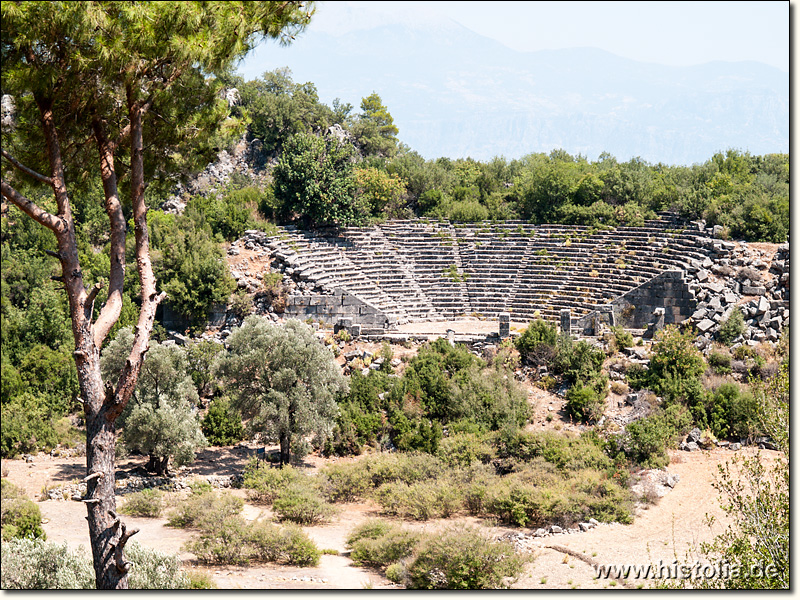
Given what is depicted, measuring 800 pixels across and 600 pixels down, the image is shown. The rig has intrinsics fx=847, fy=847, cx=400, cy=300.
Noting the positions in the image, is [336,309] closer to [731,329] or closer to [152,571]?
[731,329]

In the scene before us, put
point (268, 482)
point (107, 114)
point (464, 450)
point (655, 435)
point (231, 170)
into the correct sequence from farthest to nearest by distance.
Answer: point (231, 170) → point (655, 435) → point (464, 450) → point (268, 482) → point (107, 114)

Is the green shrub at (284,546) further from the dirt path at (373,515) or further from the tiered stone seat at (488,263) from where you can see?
the tiered stone seat at (488,263)

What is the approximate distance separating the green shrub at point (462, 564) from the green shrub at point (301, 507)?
430 cm

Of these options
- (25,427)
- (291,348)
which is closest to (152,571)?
(291,348)

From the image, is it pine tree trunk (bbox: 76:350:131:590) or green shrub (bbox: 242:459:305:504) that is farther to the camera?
green shrub (bbox: 242:459:305:504)

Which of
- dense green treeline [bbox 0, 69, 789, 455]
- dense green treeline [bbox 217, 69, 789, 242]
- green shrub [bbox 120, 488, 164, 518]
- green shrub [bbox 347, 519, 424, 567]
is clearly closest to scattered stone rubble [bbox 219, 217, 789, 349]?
dense green treeline [bbox 217, 69, 789, 242]

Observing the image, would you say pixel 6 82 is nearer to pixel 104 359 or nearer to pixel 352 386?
pixel 104 359

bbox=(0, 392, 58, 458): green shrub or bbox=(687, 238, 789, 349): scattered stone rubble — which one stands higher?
bbox=(687, 238, 789, 349): scattered stone rubble

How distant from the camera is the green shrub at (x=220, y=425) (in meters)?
24.2

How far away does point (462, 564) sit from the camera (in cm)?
1395

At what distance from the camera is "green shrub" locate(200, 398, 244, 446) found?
79.3 ft

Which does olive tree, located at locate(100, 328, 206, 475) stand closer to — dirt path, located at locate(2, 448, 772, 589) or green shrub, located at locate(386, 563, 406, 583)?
dirt path, located at locate(2, 448, 772, 589)

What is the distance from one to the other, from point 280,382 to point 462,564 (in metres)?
9.28

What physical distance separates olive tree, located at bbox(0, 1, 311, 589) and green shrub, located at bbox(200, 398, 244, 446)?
12.3 m
